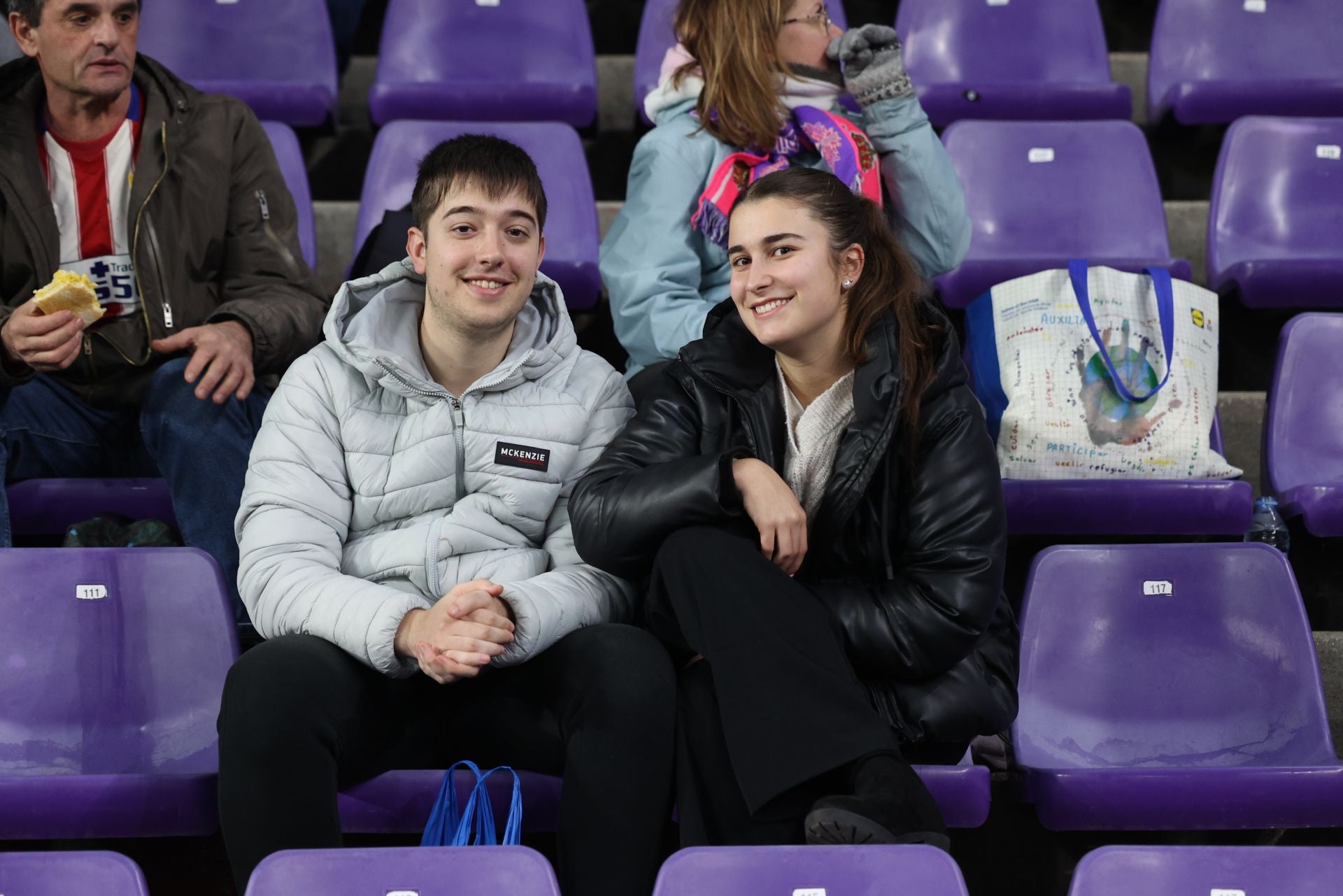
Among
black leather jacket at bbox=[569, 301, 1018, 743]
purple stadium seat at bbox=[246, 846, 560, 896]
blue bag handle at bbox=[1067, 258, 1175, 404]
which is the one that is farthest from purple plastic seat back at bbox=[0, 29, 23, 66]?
purple stadium seat at bbox=[246, 846, 560, 896]

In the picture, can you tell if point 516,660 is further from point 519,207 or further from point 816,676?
point 519,207

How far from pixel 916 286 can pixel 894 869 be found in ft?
2.78

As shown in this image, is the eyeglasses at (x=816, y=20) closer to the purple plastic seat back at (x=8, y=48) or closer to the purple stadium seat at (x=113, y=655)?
the purple stadium seat at (x=113, y=655)

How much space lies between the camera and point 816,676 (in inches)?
60.3

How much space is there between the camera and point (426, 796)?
5.41ft

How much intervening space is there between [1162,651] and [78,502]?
1529 mm

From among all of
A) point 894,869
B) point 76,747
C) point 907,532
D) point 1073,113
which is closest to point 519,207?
point 907,532

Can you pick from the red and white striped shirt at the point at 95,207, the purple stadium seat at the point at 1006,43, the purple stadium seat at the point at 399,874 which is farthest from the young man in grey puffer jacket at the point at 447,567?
the purple stadium seat at the point at 1006,43

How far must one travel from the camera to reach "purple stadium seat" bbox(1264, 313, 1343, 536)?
7.87 ft

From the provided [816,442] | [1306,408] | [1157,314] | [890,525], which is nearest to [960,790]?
[890,525]

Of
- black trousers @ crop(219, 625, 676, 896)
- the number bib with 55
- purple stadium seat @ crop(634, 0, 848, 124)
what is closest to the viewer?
black trousers @ crop(219, 625, 676, 896)

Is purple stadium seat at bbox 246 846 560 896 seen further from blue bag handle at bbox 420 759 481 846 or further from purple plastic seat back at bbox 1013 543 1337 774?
purple plastic seat back at bbox 1013 543 1337 774

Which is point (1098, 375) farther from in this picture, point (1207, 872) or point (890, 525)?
point (1207, 872)

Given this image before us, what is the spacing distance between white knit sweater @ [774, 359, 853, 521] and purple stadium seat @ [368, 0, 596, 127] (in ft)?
4.57
